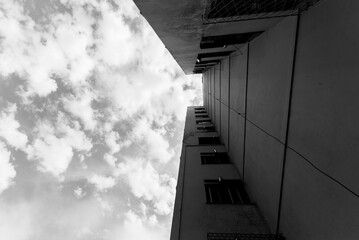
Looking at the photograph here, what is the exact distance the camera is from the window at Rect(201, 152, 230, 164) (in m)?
12.2

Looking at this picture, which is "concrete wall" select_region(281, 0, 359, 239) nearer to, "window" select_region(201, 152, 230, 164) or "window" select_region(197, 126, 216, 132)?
"window" select_region(201, 152, 230, 164)

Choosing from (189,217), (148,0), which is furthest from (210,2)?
(189,217)

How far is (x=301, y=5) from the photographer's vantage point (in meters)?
4.47

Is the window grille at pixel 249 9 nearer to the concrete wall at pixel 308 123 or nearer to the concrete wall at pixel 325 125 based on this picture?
the concrete wall at pixel 308 123

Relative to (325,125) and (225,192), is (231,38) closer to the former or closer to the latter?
(325,125)

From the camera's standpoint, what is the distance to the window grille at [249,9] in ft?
15.0

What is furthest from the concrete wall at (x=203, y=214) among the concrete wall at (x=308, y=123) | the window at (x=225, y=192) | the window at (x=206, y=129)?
the window at (x=206, y=129)

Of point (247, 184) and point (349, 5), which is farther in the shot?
point (247, 184)

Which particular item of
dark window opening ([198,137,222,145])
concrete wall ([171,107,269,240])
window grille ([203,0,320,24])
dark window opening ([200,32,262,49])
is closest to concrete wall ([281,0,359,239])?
window grille ([203,0,320,24])

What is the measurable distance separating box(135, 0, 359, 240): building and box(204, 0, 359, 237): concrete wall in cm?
2

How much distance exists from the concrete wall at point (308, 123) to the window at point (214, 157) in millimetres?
4163

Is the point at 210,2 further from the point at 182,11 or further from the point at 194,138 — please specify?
the point at 194,138

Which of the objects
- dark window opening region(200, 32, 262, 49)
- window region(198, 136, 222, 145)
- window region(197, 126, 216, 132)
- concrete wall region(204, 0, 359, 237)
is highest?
dark window opening region(200, 32, 262, 49)

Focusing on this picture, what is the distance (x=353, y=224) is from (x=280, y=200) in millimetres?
2691
